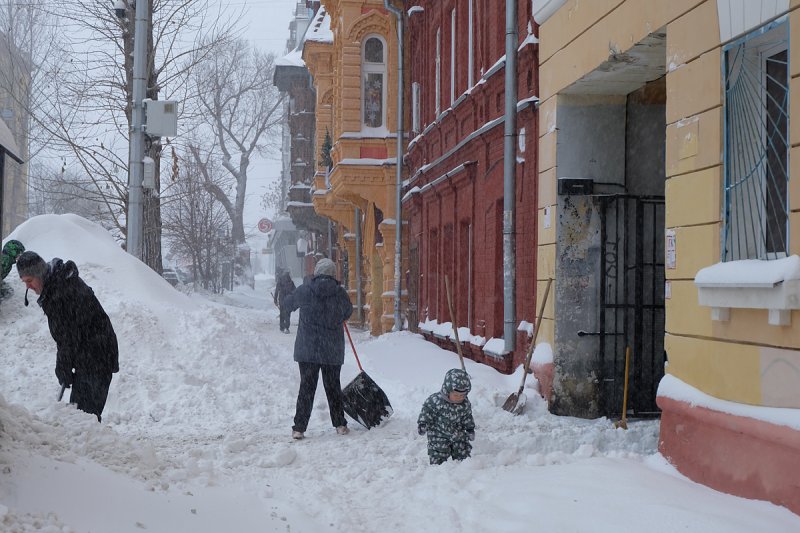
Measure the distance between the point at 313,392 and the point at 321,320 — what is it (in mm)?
665

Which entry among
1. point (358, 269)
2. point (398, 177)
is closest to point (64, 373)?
point (398, 177)

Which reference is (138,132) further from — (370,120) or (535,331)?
(370,120)

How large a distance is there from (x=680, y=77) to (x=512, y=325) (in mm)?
4978

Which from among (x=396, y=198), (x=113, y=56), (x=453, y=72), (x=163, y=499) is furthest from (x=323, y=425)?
(x=113, y=56)

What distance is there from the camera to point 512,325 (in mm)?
11016

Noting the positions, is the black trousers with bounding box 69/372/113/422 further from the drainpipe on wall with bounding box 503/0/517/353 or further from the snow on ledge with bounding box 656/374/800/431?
the drainpipe on wall with bounding box 503/0/517/353

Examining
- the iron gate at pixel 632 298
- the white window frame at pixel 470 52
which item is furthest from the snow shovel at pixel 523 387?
the white window frame at pixel 470 52

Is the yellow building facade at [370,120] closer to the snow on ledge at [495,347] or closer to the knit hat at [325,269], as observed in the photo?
the snow on ledge at [495,347]

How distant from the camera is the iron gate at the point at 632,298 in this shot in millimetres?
9344

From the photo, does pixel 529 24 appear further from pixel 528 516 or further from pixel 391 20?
pixel 391 20

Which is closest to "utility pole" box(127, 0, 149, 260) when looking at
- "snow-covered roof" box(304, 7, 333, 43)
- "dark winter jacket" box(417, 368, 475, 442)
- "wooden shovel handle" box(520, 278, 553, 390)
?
"wooden shovel handle" box(520, 278, 553, 390)

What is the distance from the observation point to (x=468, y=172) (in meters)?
13.9

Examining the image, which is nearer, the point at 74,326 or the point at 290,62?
the point at 74,326

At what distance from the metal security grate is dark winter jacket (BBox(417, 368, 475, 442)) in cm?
198
